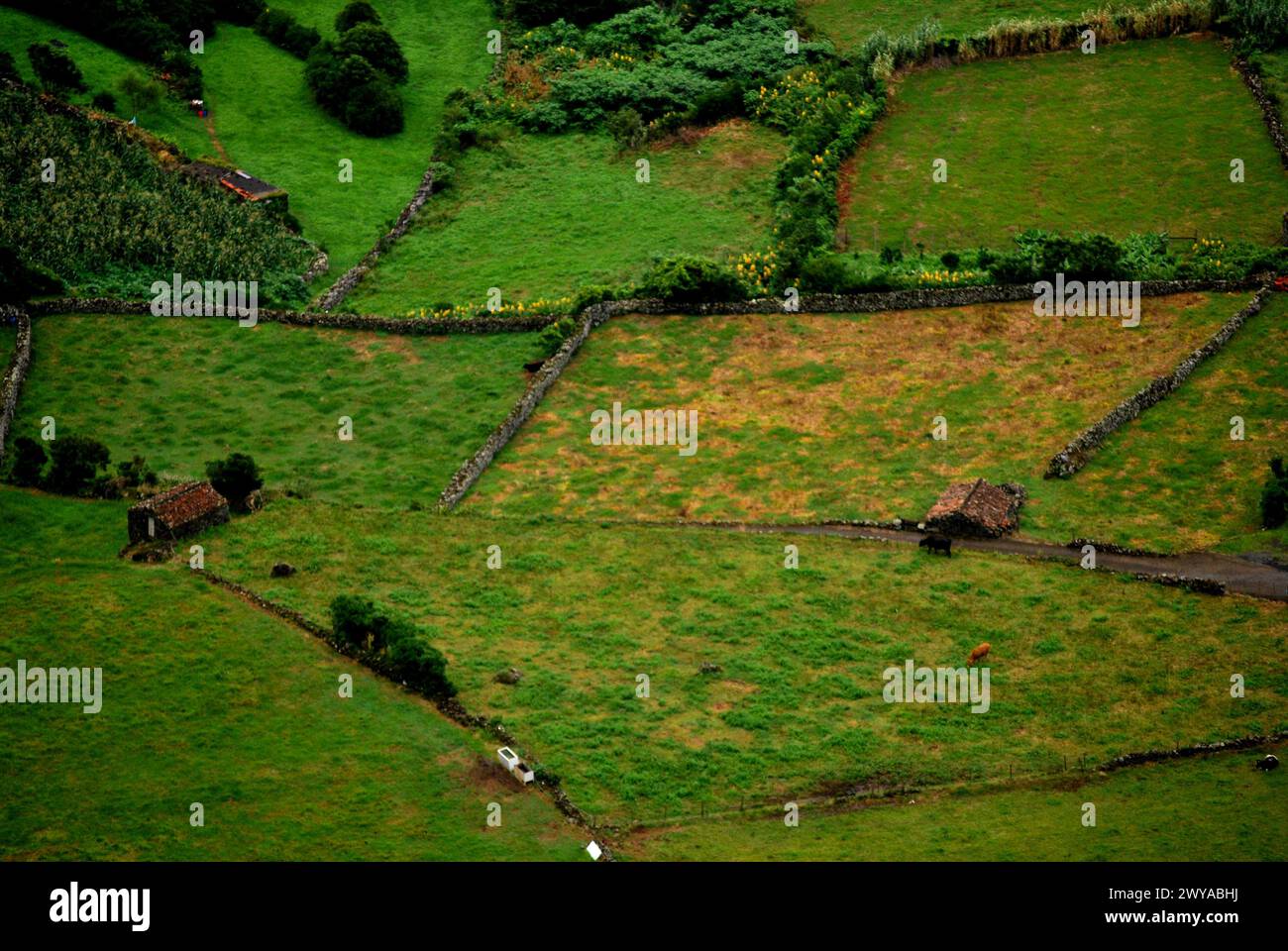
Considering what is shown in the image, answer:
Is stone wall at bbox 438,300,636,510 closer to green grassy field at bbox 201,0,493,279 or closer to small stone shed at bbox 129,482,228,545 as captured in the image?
small stone shed at bbox 129,482,228,545

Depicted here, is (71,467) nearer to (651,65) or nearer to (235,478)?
(235,478)

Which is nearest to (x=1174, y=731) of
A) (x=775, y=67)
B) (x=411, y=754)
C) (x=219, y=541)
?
(x=411, y=754)

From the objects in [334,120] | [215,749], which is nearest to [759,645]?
[215,749]
